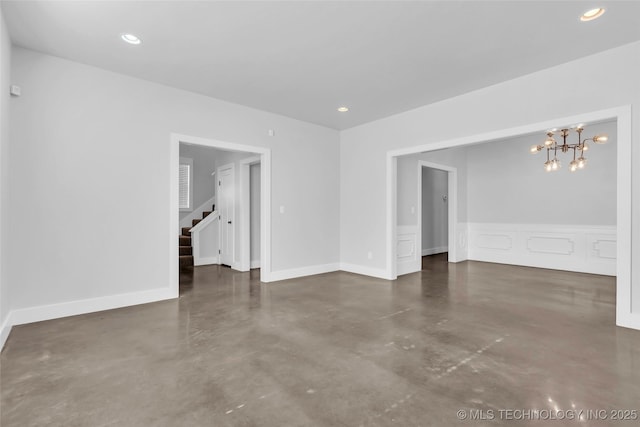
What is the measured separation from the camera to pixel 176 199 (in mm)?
4246

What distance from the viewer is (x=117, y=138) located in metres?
3.85

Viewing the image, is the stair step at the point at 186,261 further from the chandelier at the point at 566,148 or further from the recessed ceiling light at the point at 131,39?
the chandelier at the point at 566,148

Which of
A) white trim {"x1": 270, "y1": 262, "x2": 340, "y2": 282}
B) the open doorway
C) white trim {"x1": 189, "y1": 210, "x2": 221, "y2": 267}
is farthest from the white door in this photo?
the open doorway

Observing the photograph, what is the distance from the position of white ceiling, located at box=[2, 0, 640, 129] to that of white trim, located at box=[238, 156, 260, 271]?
222cm

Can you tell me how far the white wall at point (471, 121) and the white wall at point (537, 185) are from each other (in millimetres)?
3422

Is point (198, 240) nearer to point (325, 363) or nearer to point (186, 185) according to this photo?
point (186, 185)

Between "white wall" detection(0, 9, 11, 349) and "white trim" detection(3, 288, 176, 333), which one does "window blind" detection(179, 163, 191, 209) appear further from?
"white wall" detection(0, 9, 11, 349)

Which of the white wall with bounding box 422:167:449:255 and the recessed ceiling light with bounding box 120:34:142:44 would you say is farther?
the white wall with bounding box 422:167:449:255

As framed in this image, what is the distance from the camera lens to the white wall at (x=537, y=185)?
5.95m

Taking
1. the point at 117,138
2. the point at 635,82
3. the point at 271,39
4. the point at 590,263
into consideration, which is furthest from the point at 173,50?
the point at 590,263

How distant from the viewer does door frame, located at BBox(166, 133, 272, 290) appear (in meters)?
4.23

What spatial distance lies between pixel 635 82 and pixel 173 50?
4696 mm

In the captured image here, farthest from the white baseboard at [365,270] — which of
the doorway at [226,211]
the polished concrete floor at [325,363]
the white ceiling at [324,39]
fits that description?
the white ceiling at [324,39]

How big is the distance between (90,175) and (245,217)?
114 inches
